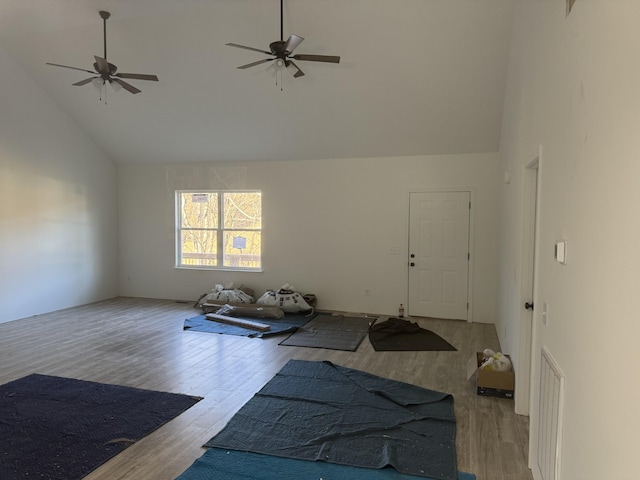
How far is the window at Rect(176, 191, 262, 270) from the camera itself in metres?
7.78

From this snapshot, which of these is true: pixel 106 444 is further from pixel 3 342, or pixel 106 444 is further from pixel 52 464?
pixel 3 342

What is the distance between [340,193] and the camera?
7164mm

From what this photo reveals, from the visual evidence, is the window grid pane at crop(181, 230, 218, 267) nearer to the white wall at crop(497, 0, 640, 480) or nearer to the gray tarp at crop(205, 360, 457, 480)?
the gray tarp at crop(205, 360, 457, 480)

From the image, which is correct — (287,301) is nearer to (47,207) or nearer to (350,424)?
(350,424)

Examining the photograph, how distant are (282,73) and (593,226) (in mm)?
4853

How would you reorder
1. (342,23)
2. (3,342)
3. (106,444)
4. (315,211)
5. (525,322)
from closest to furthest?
(106,444)
(525,322)
(342,23)
(3,342)
(315,211)

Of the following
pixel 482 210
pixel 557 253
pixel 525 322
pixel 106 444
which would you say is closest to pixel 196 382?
pixel 106 444

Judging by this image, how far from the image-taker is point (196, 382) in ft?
13.2

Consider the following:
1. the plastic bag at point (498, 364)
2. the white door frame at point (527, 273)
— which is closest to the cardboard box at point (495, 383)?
the plastic bag at point (498, 364)

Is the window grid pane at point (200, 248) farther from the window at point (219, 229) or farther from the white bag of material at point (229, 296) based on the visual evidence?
the white bag of material at point (229, 296)

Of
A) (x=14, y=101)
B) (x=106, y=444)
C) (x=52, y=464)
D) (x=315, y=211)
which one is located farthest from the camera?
(x=315, y=211)

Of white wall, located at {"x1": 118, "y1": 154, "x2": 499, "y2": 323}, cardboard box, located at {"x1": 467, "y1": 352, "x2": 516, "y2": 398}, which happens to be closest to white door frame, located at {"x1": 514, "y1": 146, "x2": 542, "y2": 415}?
cardboard box, located at {"x1": 467, "y1": 352, "x2": 516, "y2": 398}

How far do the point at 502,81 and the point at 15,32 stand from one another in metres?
6.25

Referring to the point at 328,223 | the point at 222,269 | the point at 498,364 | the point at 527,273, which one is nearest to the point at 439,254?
the point at 328,223
